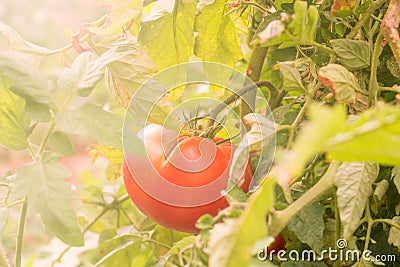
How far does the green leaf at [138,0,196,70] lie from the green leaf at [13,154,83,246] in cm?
21

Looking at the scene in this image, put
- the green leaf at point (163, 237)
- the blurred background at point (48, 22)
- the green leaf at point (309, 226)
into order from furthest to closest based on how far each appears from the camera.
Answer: the blurred background at point (48, 22), the green leaf at point (163, 237), the green leaf at point (309, 226)

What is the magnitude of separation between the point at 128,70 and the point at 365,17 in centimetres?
20

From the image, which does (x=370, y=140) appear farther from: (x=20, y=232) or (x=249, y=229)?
(x=20, y=232)

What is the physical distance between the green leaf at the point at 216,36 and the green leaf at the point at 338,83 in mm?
213

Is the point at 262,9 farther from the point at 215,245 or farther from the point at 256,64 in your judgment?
the point at 215,245

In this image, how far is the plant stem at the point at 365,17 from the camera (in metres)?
0.55

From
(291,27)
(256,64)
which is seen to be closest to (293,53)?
(256,64)

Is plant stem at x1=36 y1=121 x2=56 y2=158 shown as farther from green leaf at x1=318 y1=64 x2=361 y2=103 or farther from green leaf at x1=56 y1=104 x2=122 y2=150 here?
green leaf at x1=318 y1=64 x2=361 y2=103

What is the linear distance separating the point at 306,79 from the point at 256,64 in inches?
3.2

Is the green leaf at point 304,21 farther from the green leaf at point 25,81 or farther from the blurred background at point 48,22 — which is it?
the blurred background at point 48,22

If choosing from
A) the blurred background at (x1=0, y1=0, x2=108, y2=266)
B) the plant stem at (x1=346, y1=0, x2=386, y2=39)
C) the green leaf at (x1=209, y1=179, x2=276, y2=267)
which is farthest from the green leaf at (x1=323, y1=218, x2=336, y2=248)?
the blurred background at (x1=0, y1=0, x2=108, y2=266)

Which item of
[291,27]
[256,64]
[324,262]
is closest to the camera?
[291,27]

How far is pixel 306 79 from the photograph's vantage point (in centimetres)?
61

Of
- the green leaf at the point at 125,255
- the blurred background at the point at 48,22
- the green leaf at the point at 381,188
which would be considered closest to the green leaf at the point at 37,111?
the green leaf at the point at 125,255
